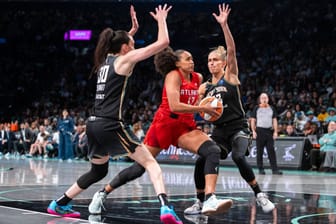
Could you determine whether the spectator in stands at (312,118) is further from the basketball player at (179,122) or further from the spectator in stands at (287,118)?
the basketball player at (179,122)

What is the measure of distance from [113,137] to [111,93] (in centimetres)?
47

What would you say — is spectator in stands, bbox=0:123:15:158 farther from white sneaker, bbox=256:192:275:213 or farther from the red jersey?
white sneaker, bbox=256:192:275:213

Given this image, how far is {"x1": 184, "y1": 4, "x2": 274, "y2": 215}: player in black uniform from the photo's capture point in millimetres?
7844

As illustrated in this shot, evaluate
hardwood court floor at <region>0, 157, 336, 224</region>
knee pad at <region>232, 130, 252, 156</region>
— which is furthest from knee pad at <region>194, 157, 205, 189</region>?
knee pad at <region>232, 130, 252, 156</region>

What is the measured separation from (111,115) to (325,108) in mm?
15995

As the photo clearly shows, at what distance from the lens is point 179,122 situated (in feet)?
23.8

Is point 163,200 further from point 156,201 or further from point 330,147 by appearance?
point 330,147

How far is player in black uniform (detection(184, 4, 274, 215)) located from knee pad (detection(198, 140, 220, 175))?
2.30 ft

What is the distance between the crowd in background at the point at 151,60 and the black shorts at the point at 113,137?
12812mm

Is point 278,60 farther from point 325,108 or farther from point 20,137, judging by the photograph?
point 20,137

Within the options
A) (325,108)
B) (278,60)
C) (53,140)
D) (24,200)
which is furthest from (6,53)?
(24,200)

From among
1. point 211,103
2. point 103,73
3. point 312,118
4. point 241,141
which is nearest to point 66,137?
point 312,118

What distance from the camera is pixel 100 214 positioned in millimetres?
7211

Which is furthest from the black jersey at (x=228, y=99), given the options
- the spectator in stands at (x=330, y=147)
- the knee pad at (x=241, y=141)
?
the spectator in stands at (x=330, y=147)
